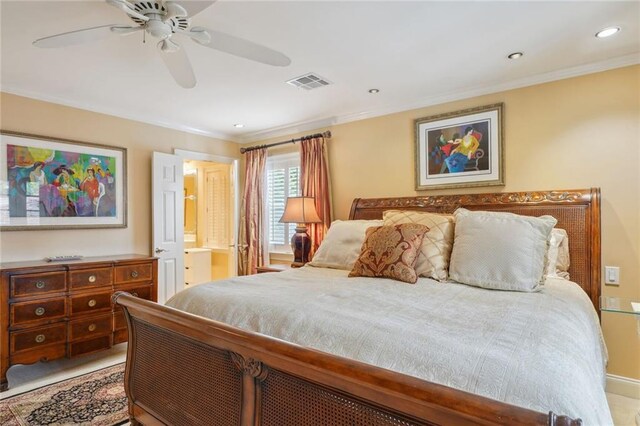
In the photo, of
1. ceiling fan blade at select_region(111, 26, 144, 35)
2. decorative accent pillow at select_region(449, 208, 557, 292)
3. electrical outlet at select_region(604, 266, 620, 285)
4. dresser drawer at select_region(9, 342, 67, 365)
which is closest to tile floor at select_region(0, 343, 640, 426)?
dresser drawer at select_region(9, 342, 67, 365)

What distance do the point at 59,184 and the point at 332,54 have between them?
9.48 feet

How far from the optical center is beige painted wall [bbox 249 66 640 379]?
2.51 meters

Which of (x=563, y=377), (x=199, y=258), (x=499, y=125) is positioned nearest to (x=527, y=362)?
(x=563, y=377)

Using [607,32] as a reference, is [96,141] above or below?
below

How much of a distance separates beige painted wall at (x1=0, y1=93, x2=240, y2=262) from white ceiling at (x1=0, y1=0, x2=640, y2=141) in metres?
0.14

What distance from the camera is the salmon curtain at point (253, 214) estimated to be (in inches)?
184

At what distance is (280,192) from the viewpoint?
4641 millimetres

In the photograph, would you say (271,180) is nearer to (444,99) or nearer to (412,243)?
(444,99)

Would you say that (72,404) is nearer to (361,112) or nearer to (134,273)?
(134,273)

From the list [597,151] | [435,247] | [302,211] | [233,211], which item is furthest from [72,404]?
[597,151]

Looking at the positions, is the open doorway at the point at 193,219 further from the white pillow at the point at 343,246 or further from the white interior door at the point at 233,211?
the white pillow at the point at 343,246

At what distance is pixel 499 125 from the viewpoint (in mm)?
3014

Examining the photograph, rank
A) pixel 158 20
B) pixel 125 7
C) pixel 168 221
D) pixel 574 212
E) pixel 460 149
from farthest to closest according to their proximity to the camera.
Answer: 1. pixel 168 221
2. pixel 460 149
3. pixel 574 212
4. pixel 158 20
5. pixel 125 7

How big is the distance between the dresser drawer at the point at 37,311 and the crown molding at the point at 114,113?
6.19 ft
